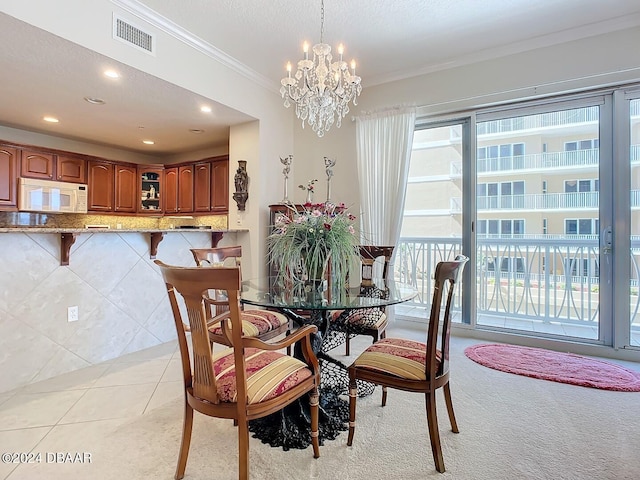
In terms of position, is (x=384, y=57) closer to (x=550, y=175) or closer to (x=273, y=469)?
(x=550, y=175)

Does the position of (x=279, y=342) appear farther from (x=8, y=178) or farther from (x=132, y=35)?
(x=8, y=178)

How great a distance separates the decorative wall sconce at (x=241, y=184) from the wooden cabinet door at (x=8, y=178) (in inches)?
117

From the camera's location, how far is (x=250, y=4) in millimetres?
2795

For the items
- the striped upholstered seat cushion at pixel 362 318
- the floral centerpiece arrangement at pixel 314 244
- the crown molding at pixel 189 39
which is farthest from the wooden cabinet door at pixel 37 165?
the striped upholstered seat cushion at pixel 362 318

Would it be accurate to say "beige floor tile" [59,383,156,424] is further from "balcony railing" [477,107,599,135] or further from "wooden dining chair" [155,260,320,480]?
"balcony railing" [477,107,599,135]

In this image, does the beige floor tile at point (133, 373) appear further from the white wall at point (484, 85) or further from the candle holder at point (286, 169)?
the white wall at point (484, 85)

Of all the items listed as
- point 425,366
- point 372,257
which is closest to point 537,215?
point 372,257

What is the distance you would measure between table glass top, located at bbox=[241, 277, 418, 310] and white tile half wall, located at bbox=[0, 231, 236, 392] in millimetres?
1536

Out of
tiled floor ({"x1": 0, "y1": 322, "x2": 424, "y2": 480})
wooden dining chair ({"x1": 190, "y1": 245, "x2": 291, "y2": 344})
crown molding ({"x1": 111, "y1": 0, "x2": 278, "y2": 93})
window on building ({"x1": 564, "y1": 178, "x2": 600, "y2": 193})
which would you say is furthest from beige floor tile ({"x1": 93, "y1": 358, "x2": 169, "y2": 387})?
window on building ({"x1": 564, "y1": 178, "x2": 600, "y2": 193})

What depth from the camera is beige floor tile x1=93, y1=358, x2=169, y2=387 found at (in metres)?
2.62

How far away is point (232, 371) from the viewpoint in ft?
5.07

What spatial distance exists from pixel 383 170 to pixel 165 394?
10.1ft

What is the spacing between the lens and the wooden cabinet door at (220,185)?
520cm

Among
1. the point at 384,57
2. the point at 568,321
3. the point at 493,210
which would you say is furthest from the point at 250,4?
the point at 568,321
